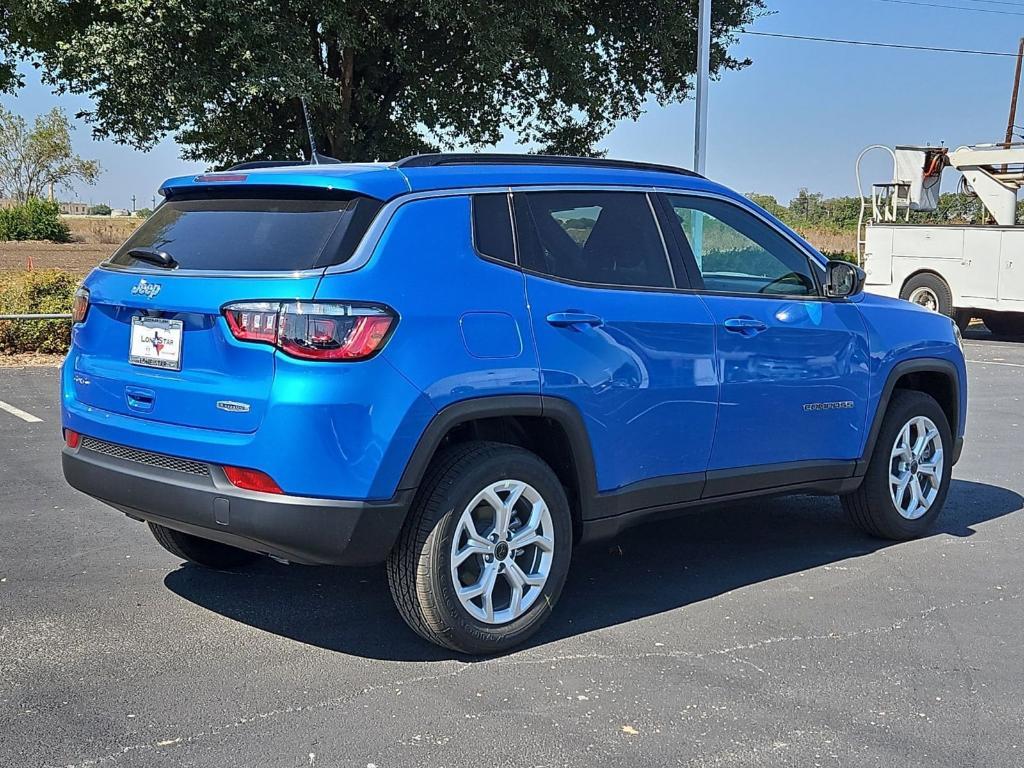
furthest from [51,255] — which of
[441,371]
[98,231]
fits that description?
[441,371]

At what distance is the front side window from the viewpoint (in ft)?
16.8

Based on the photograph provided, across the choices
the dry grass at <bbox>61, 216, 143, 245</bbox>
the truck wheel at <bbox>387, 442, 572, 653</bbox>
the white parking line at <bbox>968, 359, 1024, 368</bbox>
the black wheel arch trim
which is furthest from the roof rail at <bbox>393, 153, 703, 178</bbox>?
the dry grass at <bbox>61, 216, 143, 245</bbox>

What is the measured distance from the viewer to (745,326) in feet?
16.4

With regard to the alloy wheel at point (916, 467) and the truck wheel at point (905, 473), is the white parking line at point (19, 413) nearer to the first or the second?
the truck wheel at point (905, 473)

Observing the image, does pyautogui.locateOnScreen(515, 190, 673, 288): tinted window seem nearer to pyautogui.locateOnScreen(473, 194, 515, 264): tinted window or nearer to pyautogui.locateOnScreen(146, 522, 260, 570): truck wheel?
pyautogui.locateOnScreen(473, 194, 515, 264): tinted window

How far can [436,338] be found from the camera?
3.91 meters

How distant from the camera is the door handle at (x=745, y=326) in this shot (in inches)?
195

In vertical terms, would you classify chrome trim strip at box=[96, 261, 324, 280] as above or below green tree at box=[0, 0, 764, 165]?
below

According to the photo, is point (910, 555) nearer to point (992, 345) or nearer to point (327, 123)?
point (992, 345)

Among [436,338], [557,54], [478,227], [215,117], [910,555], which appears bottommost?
[910,555]

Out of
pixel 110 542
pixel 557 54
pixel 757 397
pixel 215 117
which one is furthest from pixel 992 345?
pixel 110 542

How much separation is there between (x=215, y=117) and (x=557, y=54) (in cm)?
616

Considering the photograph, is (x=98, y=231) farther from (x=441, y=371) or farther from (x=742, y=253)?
(x=441, y=371)

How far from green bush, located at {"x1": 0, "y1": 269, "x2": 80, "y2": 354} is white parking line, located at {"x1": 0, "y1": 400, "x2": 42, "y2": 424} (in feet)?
11.2
